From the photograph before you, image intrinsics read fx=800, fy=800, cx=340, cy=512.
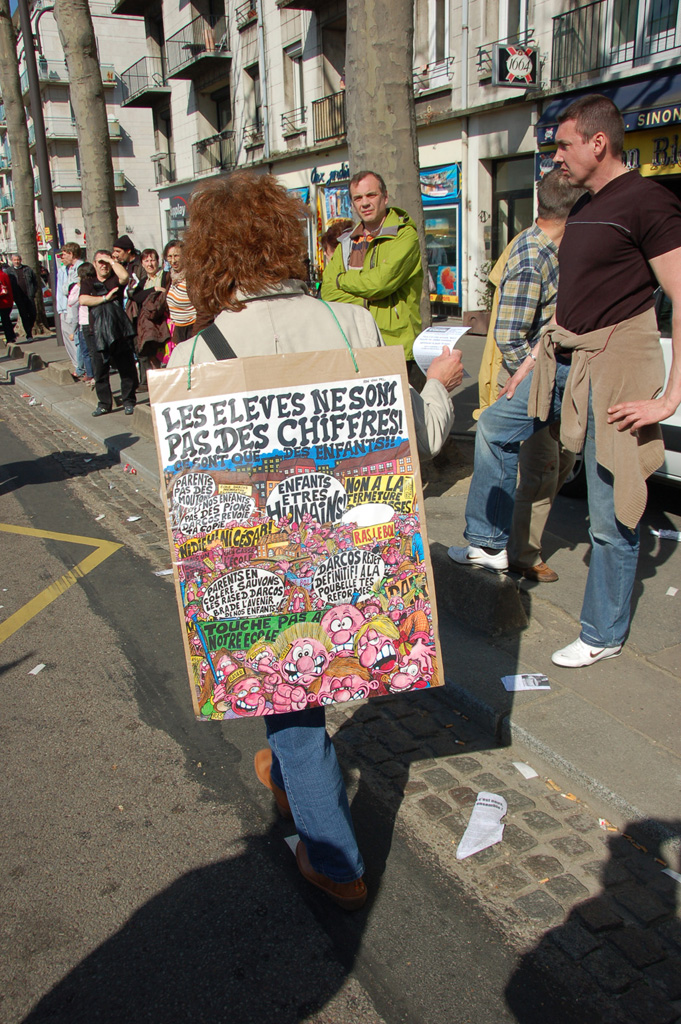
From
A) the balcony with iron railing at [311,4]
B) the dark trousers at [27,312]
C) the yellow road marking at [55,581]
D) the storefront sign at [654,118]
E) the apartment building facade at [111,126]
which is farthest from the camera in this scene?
the apartment building facade at [111,126]

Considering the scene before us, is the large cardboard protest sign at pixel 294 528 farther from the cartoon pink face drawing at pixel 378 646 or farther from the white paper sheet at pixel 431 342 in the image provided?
the white paper sheet at pixel 431 342

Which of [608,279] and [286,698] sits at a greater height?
[608,279]

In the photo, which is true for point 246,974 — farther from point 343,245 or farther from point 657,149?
point 657,149

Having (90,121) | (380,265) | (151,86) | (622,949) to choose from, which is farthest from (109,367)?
(151,86)

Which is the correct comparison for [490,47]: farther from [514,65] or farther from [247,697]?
[247,697]

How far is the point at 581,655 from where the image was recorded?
354cm

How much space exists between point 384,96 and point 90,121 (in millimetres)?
8761

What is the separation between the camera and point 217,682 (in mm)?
2102

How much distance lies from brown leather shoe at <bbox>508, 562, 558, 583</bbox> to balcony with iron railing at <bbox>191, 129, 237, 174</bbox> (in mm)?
27431

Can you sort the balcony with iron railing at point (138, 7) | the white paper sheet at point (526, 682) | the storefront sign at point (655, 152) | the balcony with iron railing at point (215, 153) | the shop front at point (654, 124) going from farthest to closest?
the balcony with iron railing at point (138, 7) → the balcony with iron railing at point (215, 153) → the storefront sign at point (655, 152) → the shop front at point (654, 124) → the white paper sheet at point (526, 682)

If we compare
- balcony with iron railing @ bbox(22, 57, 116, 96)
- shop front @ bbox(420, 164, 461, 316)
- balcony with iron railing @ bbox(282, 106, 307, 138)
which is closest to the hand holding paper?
shop front @ bbox(420, 164, 461, 316)

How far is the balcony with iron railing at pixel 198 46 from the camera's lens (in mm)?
27625

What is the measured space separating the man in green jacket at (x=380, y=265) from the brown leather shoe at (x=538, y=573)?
1.56 metres

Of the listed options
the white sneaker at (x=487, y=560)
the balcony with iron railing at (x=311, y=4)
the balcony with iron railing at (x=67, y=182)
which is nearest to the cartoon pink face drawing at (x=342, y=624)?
the white sneaker at (x=487, y=560)
